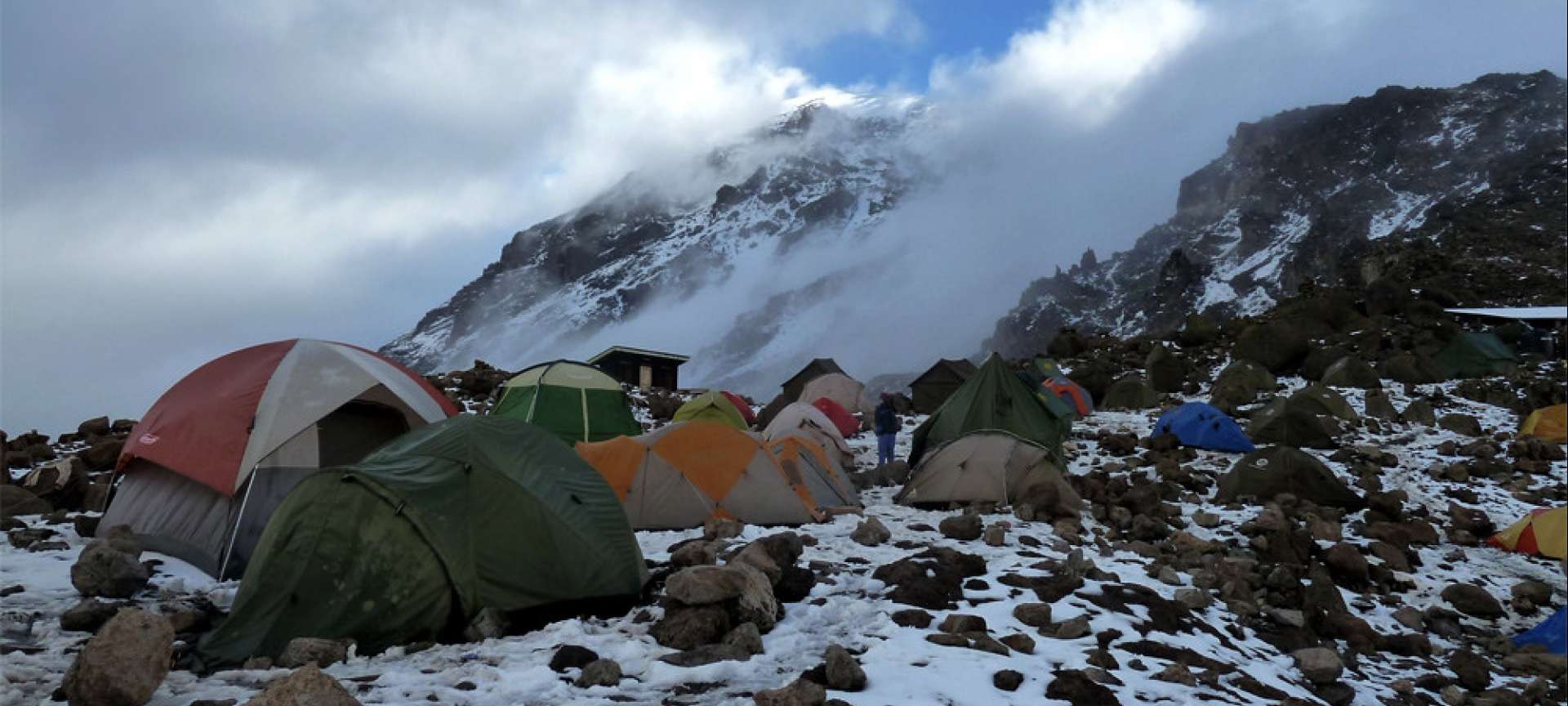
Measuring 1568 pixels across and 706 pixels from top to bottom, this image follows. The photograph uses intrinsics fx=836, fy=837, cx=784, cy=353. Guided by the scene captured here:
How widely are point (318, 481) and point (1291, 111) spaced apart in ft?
585

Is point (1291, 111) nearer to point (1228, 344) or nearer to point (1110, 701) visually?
point (1228, 344)

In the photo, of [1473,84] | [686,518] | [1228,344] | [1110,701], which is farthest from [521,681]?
[1473,84]

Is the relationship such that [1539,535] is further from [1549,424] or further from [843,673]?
[843,673]

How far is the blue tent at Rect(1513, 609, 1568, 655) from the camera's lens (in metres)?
9.27

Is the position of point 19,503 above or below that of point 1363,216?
below

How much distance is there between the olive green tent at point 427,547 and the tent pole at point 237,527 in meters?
1.88

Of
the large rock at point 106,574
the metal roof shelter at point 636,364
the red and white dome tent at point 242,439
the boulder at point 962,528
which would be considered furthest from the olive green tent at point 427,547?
the metal roof shelter at point 636,364

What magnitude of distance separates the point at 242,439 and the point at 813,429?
12.2 metres

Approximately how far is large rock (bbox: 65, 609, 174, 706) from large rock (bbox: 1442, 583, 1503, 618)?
1392 centimetres

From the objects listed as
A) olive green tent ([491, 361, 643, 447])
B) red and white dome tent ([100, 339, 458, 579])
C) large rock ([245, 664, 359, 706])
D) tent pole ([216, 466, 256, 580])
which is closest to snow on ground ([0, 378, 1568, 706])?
tent pole ([216, 466, 256, 580])

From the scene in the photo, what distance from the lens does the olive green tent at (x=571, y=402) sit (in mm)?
18375

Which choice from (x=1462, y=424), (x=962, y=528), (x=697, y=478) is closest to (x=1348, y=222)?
(x=1462, y=424)

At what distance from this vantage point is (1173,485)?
16.5 m

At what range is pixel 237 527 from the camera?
8586 millimetres
